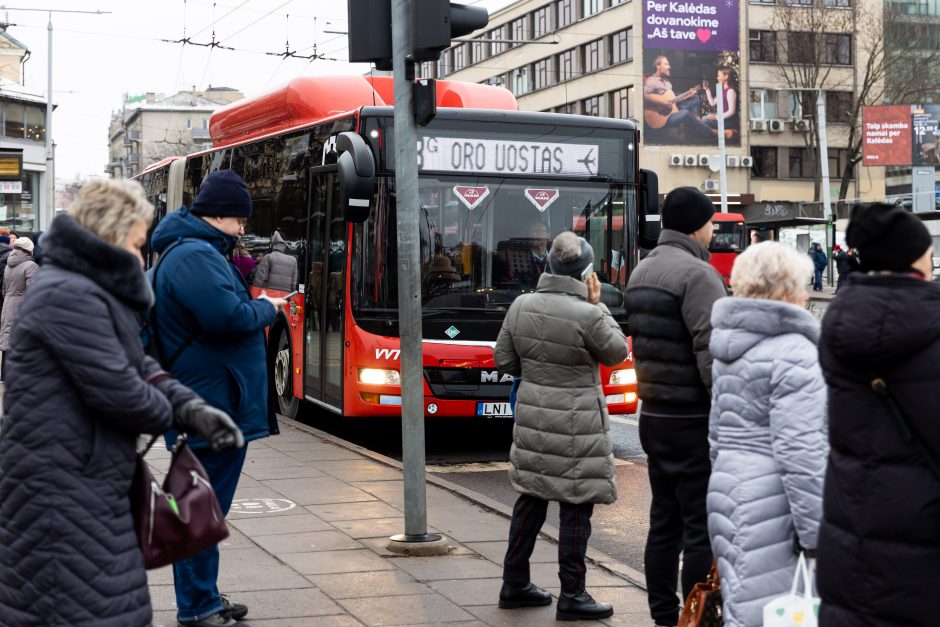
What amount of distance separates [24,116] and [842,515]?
2218 inches

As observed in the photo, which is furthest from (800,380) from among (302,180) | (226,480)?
(302,180)

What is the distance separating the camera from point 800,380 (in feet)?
14.2

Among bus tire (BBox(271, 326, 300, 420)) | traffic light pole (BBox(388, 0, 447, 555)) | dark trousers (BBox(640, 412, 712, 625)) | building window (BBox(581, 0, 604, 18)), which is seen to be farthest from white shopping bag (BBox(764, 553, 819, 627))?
building window (BBox(581, 0, 604, 18))

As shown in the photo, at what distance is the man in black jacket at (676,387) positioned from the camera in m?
5.56

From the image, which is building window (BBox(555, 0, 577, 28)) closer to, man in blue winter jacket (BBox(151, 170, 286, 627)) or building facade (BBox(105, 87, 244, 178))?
building facade (BBox(105, 87, 244, 178))

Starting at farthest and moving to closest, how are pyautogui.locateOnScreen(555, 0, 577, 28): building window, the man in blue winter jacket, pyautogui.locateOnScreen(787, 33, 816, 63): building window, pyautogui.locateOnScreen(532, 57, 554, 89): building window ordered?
pyautogui.locateOnScreen(532, 57, 554, 89): building window → pyautogui.locateOnScreen(555, 0, 577, 28): building window → pyautogui.locateOnScreen(787, 33, 816, 63): building window → the man in blue winter jacket

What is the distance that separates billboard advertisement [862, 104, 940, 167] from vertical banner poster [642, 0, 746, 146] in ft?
47.3

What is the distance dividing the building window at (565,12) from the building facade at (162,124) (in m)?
64.4

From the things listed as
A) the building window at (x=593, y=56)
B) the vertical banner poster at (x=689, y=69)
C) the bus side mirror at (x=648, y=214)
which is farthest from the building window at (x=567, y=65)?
the bus side mirror at (x=648, y=214)

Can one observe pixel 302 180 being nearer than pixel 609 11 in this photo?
Yes

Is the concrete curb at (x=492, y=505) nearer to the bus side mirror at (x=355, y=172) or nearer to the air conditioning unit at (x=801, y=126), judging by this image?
the bus side mirror at (x=355, y=172)

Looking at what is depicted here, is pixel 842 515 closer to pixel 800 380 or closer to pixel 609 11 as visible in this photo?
pixel 800 380

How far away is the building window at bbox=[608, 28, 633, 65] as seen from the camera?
67.8 meters

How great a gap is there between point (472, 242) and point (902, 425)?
7.84 m
